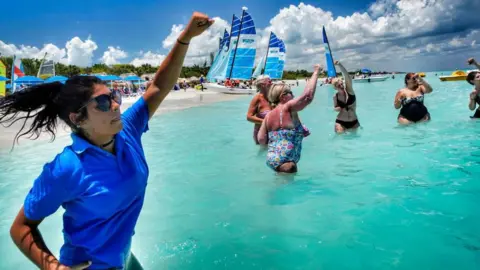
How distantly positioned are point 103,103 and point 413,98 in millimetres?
8680

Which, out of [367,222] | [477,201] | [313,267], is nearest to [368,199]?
[367,222]

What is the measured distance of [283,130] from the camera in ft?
16.5

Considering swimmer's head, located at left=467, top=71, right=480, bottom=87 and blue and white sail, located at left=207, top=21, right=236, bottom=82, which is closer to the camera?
swimmer's head, located at left=467, top=71, right=480, bottom=87

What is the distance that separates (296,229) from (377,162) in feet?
10.5

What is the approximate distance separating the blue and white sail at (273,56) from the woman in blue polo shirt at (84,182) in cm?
5278

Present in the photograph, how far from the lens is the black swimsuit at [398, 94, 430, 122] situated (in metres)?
9.00

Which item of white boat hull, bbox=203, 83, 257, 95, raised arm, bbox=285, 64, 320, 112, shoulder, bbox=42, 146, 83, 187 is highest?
raised arm, bbox=285, 64, 320, 112

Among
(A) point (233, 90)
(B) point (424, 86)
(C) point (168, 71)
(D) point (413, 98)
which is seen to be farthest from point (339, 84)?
(A) point (233, 90)

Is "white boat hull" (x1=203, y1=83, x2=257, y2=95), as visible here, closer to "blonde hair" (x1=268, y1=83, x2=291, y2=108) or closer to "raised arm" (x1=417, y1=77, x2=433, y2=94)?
"raised arm" (x1=417, y1=77, x2=433, y2=94)

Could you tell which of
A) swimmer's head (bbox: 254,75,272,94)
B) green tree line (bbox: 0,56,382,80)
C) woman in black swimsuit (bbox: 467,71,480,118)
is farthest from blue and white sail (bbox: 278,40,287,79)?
swimmer's head (bbox: 254,75,272,94)

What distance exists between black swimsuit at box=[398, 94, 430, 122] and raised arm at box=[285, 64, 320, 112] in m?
5.19

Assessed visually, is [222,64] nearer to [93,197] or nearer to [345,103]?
[345,103]

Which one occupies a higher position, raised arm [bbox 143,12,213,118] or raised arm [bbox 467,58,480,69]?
raised arm [bbox 467,58,480,69]

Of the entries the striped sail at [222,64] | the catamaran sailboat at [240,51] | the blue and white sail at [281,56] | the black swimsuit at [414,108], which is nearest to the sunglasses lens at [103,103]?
the black swimsuit at [414,108]
